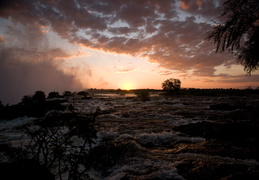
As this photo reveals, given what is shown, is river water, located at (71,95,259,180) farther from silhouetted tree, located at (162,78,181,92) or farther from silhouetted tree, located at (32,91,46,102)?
silhouetted tree, located at (162,78,181,92)

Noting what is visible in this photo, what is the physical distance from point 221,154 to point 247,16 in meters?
6.83

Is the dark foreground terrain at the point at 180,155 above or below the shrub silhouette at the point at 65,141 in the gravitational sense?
below

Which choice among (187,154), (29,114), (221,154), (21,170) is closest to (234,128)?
(221,154)

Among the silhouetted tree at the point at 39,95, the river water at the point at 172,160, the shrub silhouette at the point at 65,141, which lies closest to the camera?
the shrub silhouette at the point at 65,141

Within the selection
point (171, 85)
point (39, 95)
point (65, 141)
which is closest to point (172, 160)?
point (65, 141)

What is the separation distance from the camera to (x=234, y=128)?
8008mm

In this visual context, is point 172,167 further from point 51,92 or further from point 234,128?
point 51,92

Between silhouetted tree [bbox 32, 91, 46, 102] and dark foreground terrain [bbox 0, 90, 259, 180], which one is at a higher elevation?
silhouetted tree [bbox 32, 91, 46, 102]

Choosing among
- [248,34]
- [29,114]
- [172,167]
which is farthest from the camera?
[29,114]

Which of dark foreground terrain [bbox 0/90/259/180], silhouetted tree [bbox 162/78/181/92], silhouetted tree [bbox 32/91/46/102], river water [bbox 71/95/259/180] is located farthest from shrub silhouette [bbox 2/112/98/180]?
silhouetted tree [bbox 162/78/181/92]

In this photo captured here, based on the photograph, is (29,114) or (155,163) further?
(29,114)

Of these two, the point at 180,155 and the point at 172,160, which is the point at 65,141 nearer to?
the point at 172,160

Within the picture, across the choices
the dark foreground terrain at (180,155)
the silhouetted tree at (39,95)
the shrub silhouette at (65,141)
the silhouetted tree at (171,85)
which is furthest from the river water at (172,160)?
the silhouetted tree at (171,85)

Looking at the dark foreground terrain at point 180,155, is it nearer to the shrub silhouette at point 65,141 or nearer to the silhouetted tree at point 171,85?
the shrub silhouette at point 65,141
